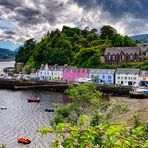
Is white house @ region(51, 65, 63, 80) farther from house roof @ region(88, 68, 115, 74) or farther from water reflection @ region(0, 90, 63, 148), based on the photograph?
water reflection @ region(0, 90, 63, 148)

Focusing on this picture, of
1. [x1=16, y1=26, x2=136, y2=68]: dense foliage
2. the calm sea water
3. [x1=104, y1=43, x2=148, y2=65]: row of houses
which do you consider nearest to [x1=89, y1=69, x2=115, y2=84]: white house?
[x1=16, y1=26, x2=136, y2=68]: dense foliage

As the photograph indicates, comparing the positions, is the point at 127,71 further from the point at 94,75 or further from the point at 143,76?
the point at 94,75

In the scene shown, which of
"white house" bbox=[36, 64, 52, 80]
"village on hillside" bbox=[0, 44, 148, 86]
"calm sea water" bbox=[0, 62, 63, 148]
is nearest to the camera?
"calm sea water" bbox=[0, 62, 63, 148]

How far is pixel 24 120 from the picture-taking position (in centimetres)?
4878

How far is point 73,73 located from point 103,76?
1048cm

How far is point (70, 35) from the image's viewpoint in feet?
430

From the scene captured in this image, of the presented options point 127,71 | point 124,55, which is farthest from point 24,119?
point 124,55

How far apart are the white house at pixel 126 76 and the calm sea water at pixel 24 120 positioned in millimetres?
19329

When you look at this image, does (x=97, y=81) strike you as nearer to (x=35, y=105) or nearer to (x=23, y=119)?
(x=35, y=105)

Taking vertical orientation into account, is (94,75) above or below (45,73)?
below

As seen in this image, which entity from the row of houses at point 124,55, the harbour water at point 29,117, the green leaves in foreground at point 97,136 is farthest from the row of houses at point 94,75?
the green leaves in foreground at point 97,136

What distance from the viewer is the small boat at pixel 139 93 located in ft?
230

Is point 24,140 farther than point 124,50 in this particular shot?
No

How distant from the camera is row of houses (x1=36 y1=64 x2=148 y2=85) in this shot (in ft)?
273
